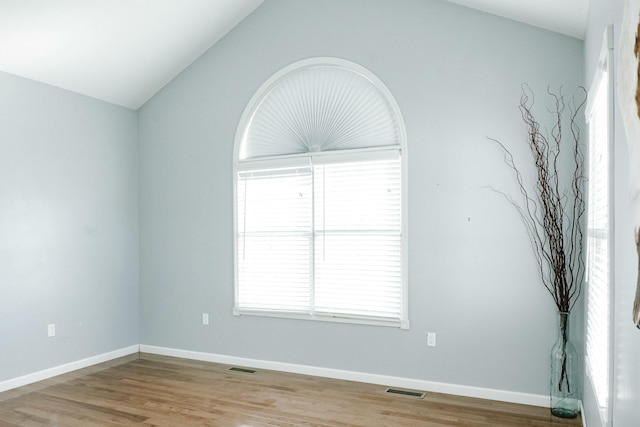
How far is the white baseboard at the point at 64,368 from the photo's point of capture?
14.2 ft

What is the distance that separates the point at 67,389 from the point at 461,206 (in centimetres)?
363

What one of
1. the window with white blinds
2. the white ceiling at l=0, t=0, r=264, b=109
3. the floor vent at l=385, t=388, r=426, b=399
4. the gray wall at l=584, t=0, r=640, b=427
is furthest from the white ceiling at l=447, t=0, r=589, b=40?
the floor vent at l=385, t=388, r=426, b=399

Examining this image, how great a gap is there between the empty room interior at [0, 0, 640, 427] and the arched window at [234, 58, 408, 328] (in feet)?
0.07

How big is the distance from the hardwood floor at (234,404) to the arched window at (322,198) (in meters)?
0.66

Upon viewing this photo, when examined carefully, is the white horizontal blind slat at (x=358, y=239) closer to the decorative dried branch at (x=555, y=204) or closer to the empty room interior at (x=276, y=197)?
the empty room interior at (x=276, y=197)

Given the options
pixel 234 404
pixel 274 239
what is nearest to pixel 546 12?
pixel 274 239

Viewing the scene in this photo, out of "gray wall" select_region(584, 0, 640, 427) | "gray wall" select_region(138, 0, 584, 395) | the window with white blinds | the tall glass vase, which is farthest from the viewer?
"gray wall" select_region(138, 0, 584, 395)

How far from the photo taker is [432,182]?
4148 mm

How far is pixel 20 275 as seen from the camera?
4395mm

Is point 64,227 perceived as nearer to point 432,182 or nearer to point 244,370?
point 244,370

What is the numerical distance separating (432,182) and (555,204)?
0.93 metres

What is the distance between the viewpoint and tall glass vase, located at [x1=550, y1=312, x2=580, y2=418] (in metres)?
3.53

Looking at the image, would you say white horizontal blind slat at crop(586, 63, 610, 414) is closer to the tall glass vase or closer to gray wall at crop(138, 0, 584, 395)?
the tall glass vase

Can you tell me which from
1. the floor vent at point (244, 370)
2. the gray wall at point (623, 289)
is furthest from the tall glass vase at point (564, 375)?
the floor vent at point (244, 370)
